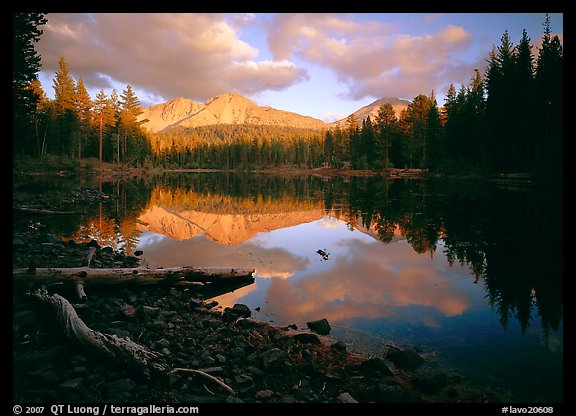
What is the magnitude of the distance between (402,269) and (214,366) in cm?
972

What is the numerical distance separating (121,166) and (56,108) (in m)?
20.4

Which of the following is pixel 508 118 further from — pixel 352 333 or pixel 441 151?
pixel 352 333

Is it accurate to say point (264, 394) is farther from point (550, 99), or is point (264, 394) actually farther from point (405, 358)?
point (550, 99)

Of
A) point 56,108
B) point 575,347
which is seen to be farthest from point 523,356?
point 56,108

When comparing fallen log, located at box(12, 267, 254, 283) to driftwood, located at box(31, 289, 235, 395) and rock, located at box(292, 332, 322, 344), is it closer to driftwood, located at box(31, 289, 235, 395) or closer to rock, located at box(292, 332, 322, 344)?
driftwood, located at box(31, 289, 235, 395)

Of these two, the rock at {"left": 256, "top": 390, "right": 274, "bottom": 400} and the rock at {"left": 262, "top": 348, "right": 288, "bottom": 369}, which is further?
the rock at {"left": 262, "top": 348, "right": 288, "bottom": 369}

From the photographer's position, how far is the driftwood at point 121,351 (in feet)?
19.3

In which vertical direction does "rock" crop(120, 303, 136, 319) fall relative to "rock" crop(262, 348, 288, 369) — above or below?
above

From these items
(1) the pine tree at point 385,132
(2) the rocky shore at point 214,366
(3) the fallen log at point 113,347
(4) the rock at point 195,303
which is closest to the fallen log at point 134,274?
(2) the rocky shore at point 214,366

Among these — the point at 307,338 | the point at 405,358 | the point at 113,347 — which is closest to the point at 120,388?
the point at 113,347

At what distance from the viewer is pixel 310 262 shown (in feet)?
50.0

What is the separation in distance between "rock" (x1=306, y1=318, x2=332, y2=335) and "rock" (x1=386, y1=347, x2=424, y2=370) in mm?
1717

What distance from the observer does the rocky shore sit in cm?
559

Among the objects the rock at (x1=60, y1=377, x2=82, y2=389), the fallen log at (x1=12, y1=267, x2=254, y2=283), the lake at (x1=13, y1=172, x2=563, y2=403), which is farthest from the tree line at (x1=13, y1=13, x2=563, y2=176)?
the rock at (x1=60, y1=377, x2=82, y2=389)
